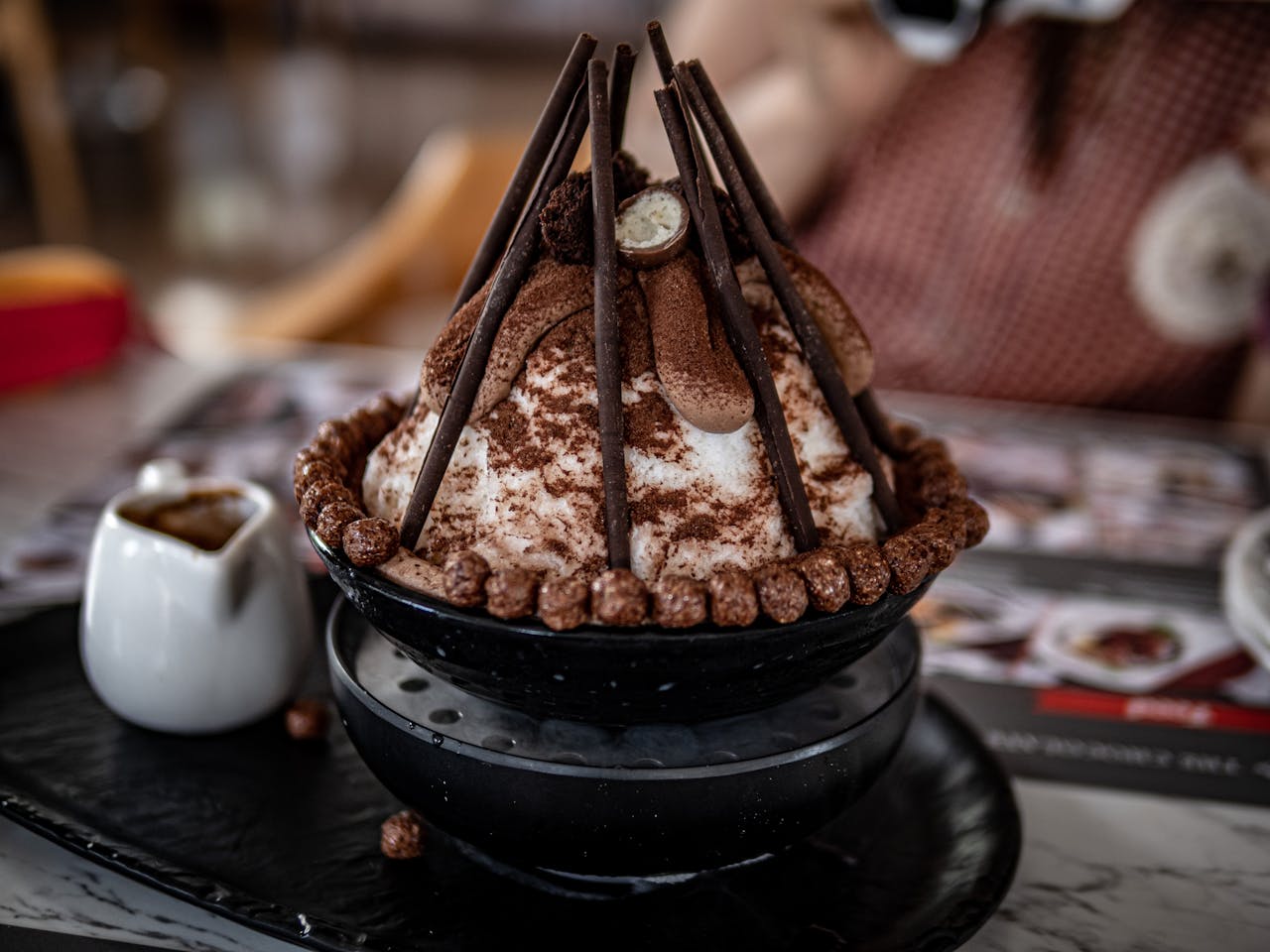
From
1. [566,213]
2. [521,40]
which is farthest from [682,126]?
[521,40]

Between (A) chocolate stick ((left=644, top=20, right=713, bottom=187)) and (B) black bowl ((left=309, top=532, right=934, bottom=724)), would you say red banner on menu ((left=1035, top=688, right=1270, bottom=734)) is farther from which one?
(A) chocolate stick ((left=644, top=20, right=713, bottom=187))

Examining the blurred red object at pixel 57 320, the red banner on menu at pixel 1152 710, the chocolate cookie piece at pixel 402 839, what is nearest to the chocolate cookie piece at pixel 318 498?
the chocolate cookie piece at pixel 402 839

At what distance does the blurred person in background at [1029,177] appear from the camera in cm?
199

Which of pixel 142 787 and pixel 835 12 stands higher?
pixel 835 12

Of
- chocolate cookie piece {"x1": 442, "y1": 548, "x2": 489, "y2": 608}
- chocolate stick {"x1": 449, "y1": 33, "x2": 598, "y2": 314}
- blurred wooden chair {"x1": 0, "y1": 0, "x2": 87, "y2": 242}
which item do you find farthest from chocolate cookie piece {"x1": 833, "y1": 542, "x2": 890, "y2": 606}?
blurred wooden chair {"x1": 0, "y1": 0, "x2": 87, "y2": 242}

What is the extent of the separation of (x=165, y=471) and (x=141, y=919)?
390mm

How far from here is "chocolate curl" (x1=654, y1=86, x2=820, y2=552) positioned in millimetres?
674

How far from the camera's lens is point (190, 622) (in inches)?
33.1

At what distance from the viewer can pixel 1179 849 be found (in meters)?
0.84

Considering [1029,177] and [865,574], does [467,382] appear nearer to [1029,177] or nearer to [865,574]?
[865,574]

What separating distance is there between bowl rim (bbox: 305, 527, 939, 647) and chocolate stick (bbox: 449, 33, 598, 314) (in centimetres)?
22

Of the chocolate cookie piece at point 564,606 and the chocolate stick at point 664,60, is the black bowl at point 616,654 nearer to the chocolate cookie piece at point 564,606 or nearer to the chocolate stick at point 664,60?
the chocolate cookie piece at point 564,606

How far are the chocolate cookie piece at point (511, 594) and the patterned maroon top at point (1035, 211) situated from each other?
69.1 inches

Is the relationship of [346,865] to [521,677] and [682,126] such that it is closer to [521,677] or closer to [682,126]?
[521,677]
